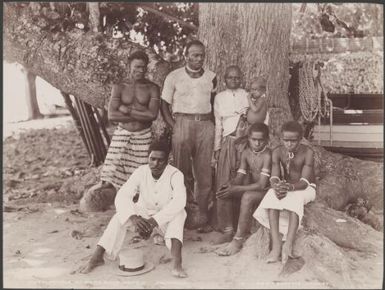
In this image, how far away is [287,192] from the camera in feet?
13.8

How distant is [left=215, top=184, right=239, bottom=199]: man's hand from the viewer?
14.8 feet

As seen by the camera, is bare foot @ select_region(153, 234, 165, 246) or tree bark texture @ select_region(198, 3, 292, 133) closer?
bare foot @ select_region(153, 234, 165, 246)

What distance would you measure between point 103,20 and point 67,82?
99 cm

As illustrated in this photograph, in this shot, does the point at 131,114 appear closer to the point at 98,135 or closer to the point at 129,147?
the point at 129,147

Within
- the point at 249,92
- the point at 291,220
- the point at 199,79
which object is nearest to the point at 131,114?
the point at 199,79

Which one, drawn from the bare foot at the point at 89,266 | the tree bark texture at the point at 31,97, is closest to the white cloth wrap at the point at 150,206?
the bare foot at the point at 89,266

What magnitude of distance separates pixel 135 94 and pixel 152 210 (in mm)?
1238

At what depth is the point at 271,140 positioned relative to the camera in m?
4.77

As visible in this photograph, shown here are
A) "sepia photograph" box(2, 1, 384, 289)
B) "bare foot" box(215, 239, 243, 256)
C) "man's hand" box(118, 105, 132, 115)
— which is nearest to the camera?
"sepia photograph" box(2, 1, 384, 289)

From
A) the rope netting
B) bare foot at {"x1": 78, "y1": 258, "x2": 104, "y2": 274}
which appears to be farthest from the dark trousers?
the rope netting

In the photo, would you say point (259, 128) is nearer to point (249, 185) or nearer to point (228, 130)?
point (228, 130)

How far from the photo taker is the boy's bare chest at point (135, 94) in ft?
15.7

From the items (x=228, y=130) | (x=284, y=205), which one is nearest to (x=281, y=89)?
(x=228, y=130)

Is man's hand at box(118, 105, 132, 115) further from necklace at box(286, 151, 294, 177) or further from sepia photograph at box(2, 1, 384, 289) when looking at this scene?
necklace at box(286, 151, 294, 177)
